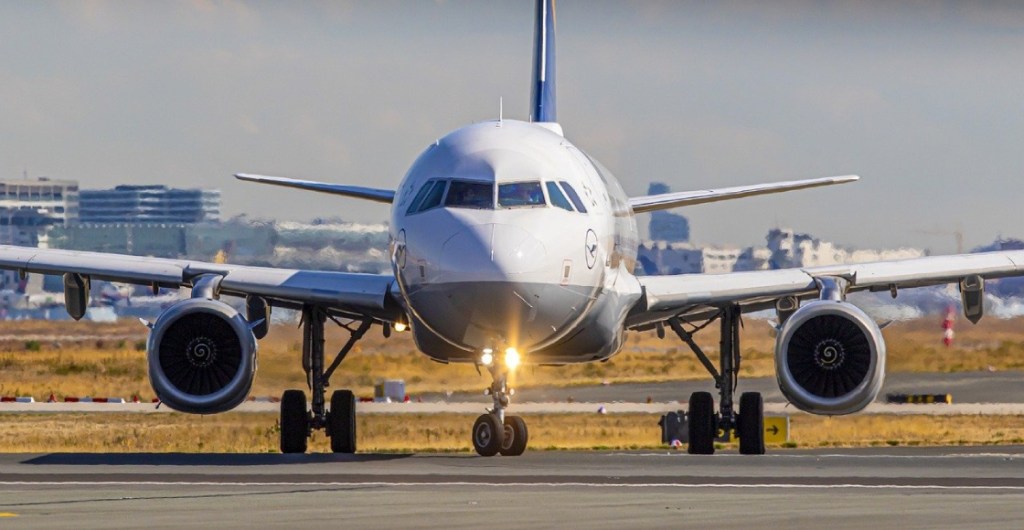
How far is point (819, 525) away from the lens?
15148 millimetres

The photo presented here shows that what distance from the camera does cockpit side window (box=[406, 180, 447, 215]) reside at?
23.5 metres

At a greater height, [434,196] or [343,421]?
[434,196]

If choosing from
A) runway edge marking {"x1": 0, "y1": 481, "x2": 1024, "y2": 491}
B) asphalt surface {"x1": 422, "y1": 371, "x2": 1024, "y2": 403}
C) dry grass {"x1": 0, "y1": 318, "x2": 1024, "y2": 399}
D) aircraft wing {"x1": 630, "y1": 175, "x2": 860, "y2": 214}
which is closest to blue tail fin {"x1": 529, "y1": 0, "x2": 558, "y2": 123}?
aircraft wing {"x1": 630, "y1": 175, "x2": 860, "y2": 214}

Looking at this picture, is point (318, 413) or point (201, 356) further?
point (318, 413)

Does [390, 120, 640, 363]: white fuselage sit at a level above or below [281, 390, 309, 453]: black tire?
above

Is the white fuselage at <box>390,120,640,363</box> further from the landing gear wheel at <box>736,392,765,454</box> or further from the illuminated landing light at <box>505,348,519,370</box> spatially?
the landing gear wheel at <box>736,392,765,454</box>

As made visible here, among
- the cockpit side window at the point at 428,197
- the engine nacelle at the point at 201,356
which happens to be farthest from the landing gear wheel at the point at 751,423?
the engine nacelle at the point at 201,356

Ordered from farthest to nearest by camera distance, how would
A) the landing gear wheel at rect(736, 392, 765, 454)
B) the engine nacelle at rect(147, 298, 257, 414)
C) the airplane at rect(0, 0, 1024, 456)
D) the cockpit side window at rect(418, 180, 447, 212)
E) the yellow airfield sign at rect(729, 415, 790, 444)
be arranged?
the yellow airfield sign at rect(729, 415, 790, 444) → the landing gear wheel at rect(736, 392, 765, 454) → the engine nacelle at rect(147, 298, 257, 414) → the cockpit side window at rect(418, 180, 447, 212) → the airplane at rect(0, 0, 1024, 456)

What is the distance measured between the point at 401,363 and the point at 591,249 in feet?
108

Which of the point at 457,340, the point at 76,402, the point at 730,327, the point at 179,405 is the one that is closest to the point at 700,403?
the point at 730,327

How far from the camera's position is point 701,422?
2830 cm

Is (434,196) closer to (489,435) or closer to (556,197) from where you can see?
(556,197)

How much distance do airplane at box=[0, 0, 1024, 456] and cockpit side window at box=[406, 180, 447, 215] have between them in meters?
0.03

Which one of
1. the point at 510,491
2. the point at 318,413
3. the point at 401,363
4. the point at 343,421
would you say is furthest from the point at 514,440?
the point at 401,363
